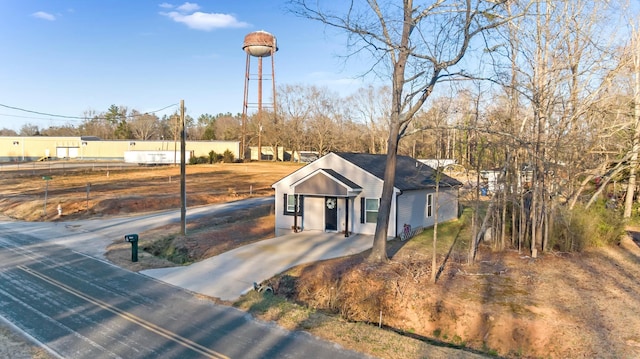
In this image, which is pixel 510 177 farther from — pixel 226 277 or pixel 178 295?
pixel 178 295

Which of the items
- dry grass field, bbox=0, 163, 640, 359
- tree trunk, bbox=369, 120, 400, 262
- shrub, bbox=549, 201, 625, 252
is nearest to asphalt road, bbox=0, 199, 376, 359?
dry grass field, bbox=0, 163, 640, 359

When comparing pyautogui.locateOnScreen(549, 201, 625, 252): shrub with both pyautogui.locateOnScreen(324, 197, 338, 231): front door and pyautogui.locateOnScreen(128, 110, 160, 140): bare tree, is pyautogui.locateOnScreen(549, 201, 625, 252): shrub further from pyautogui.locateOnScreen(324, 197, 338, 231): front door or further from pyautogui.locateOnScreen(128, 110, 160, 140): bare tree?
pyautogui.locateOnScreen(128, 110, 160, 140): bare tree

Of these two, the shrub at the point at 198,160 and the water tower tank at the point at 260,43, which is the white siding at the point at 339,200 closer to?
the shrub at the point at 198,160

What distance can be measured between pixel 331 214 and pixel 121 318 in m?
12.5

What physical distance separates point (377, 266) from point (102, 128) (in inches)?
4870

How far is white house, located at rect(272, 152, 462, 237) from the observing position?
20453mm

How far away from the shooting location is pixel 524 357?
9.56 m

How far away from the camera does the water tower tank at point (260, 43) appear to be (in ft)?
236

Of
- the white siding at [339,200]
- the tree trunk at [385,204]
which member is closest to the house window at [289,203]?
the white siding at [339,200]

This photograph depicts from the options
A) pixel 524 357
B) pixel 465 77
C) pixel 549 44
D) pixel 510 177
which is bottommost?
pixel 524 357

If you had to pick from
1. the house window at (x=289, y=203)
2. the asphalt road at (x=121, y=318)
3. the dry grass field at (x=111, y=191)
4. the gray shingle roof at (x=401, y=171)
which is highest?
the gray shingle roof at (x=401, y=171)

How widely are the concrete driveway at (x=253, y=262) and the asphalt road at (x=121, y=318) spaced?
75 centimetres

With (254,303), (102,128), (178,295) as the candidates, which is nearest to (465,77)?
(254,303)

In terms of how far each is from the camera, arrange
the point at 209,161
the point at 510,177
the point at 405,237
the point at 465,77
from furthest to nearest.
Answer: the point at 209,161 < the point at 405,237 < the point at 510,177 < the point at 465,77
